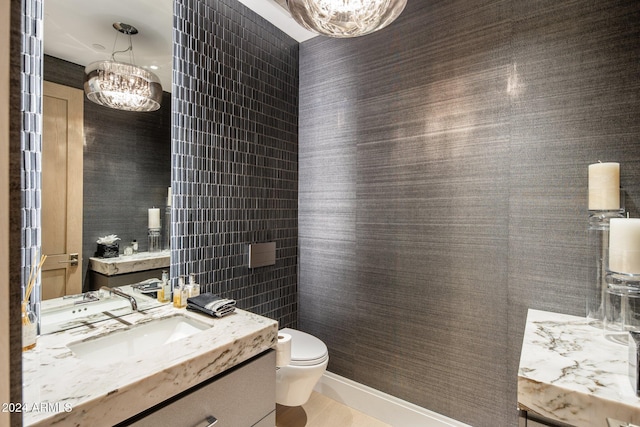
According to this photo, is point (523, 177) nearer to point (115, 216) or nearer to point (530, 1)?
point (530, 1)

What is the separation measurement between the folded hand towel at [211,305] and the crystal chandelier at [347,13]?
50.4 inches

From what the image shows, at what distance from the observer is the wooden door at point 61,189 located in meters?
1.21

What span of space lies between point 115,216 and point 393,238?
152cm

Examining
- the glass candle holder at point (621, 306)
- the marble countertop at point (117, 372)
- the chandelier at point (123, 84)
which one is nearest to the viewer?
the marble countertop at point (117, 372)

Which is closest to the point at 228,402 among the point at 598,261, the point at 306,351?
the point at 306,351

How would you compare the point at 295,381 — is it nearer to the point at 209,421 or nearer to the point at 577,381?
the point at 209,421

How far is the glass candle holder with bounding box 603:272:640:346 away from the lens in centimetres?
109

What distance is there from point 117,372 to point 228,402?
41 cm

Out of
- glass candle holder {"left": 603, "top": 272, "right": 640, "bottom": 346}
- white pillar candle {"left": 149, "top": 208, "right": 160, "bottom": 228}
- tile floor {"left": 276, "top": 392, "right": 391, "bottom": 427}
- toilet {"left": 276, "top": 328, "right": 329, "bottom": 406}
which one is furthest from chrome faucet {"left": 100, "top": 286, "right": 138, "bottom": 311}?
glass candle holder {"left": 603, "top": 272, "right": 640, "bottom": 346}

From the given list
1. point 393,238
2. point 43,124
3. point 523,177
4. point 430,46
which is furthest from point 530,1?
point 43,124

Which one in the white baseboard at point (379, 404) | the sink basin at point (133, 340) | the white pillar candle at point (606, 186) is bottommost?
the white baseboard at point (379, 404)

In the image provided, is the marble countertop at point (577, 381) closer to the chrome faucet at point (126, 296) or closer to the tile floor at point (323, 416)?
the tile floor at point (323, 416)

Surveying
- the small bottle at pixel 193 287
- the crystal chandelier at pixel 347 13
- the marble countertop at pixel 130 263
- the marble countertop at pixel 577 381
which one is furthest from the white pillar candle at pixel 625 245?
the marble countertop at pixel 130 263

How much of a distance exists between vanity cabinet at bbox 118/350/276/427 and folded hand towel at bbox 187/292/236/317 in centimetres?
27
